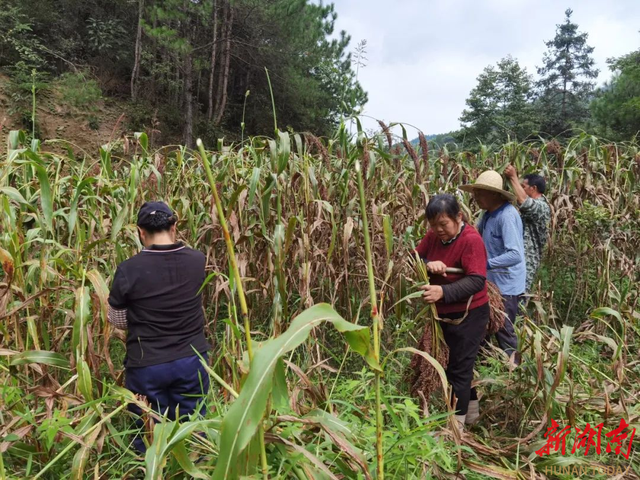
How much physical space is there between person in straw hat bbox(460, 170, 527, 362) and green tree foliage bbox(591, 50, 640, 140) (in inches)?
905

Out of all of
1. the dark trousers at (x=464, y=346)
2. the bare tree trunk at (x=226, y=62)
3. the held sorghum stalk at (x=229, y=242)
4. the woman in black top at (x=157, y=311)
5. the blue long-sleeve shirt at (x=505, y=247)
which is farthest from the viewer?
the bare tree trunk at (x=226, y=62)

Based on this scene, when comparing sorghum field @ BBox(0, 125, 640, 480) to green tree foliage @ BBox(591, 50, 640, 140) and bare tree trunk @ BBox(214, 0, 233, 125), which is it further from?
green tree foliage @ BBox(591, 50, 640, 140)

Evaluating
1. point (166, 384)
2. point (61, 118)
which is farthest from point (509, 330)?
point (61, 118)

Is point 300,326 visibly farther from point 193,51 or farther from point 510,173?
point 193,51

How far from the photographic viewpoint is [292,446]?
1.10m

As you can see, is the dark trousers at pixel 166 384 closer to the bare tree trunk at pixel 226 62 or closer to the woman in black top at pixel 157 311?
the woman in black top at pixel 157 311

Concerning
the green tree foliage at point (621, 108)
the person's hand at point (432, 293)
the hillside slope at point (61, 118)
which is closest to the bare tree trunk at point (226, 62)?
the hillside slope at point (61, 118)

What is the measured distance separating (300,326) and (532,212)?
2599mm

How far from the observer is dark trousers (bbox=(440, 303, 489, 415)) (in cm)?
214

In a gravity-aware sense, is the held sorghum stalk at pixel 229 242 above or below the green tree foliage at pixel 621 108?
below

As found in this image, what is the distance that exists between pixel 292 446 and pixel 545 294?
314cm

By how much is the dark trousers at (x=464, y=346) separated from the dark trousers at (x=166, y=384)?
1.25m

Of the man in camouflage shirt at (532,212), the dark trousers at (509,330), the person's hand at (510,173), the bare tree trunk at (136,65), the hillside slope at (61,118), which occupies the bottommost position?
the dark trousers at (509,330)

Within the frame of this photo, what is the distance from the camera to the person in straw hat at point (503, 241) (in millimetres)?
2510
